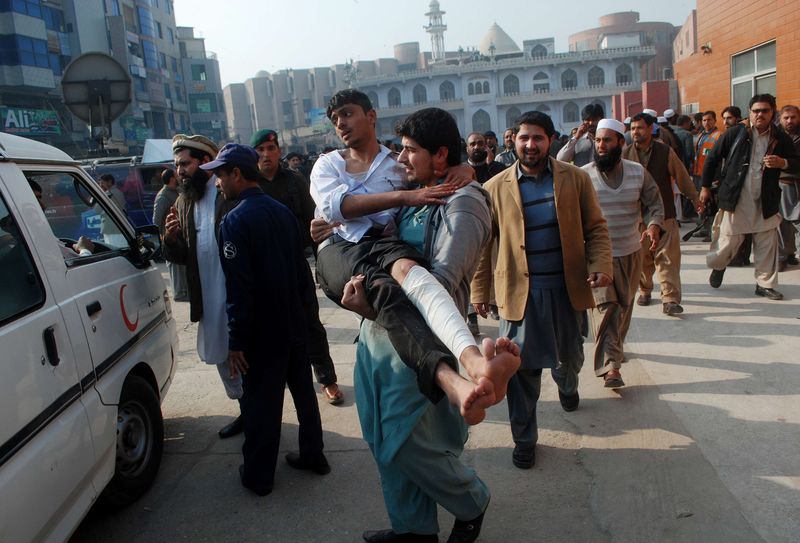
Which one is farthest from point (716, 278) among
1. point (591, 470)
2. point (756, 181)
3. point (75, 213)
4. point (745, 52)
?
point (745, 52)

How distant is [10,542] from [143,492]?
135 centimetres

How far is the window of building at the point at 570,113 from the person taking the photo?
7156cm

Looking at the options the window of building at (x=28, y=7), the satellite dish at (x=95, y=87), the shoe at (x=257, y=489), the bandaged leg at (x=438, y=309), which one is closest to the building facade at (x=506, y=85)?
the window of building at (x=28, y=7)

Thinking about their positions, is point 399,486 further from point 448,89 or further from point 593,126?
point 448,89

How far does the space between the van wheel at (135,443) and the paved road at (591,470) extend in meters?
0.11

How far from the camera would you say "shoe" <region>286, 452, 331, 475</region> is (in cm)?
341

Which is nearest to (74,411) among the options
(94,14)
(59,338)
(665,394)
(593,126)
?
(59,338)

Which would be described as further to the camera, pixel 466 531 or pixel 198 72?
pixel 198 72

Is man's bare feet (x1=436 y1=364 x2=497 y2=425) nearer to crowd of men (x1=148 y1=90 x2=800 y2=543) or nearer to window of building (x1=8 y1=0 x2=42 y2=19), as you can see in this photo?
crowd of men (x1=148 y1=90 x2=800 y2=543)

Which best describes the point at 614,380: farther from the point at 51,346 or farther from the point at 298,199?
the point at 51,346

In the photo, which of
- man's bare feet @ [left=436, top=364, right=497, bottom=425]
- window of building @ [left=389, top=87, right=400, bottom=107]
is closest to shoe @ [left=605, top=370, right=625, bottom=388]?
man's bare feet @ [left=436, top=364, right=497, bottom=425]

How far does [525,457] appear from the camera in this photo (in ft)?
11.0

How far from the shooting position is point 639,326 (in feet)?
18.6

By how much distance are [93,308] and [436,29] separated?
98.4m
